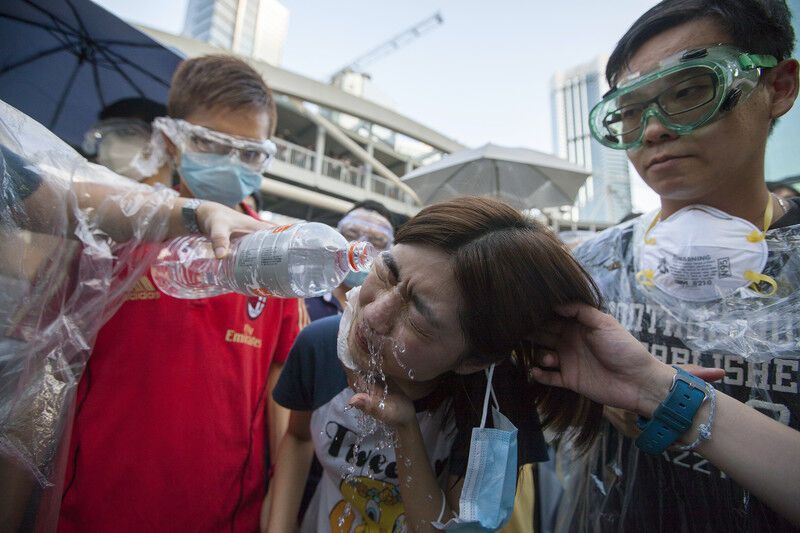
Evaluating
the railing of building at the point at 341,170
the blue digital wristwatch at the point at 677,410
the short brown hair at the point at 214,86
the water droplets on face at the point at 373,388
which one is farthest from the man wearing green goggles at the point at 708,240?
the railing of building at the point at 341,170

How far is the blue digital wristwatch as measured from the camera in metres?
1.02

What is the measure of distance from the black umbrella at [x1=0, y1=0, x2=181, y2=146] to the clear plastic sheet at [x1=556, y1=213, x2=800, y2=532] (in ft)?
11.2

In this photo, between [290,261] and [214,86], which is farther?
[214,86]

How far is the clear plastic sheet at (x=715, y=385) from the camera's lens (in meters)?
1.19

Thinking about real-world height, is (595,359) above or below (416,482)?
above

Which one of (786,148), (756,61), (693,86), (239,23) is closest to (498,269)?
(693,86)

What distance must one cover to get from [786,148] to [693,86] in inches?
77.8

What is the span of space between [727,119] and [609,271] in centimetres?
71

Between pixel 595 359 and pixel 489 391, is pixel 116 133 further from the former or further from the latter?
pixel 595 359

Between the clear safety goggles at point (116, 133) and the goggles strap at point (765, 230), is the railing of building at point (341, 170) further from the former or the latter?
the goggles strap at point (765, 230)

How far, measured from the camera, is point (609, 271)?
175 centimetres

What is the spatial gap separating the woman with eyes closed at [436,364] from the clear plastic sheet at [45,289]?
0.79 m

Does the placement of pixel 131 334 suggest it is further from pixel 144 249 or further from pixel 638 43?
pixel 638 43

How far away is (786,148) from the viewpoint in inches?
100
